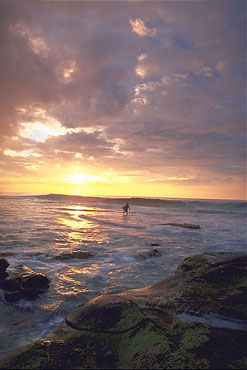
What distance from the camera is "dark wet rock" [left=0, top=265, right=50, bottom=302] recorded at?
498 centimetres

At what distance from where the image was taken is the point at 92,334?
8.90ft

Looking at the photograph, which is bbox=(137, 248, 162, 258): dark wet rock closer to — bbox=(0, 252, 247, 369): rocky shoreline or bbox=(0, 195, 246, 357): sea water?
bbox=(0, 195, 246, 357): sea water

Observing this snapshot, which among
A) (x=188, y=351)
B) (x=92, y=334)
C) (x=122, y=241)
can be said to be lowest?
(x=122, y=241)

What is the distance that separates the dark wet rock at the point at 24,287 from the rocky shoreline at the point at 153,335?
2.29 m

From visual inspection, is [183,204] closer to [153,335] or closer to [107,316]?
[107,316]

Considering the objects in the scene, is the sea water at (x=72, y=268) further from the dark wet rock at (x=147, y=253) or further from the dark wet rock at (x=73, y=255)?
the dark wet rock at (x=73, y=255)

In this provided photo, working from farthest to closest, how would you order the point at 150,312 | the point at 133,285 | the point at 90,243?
1. the point at 90,243
2. the point at 133,285
3. the point at 150,312

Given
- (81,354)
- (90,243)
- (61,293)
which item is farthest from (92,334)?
(90,243)

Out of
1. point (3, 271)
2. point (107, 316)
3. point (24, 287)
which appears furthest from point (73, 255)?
point (107, 316)

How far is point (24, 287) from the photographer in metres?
5.32

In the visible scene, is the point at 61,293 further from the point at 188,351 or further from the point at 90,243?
the point at 90,243

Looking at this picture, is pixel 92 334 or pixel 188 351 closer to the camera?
pixel 188 351

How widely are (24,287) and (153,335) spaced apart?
13.0 ft

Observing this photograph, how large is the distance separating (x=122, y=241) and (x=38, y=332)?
8740 millimetres
